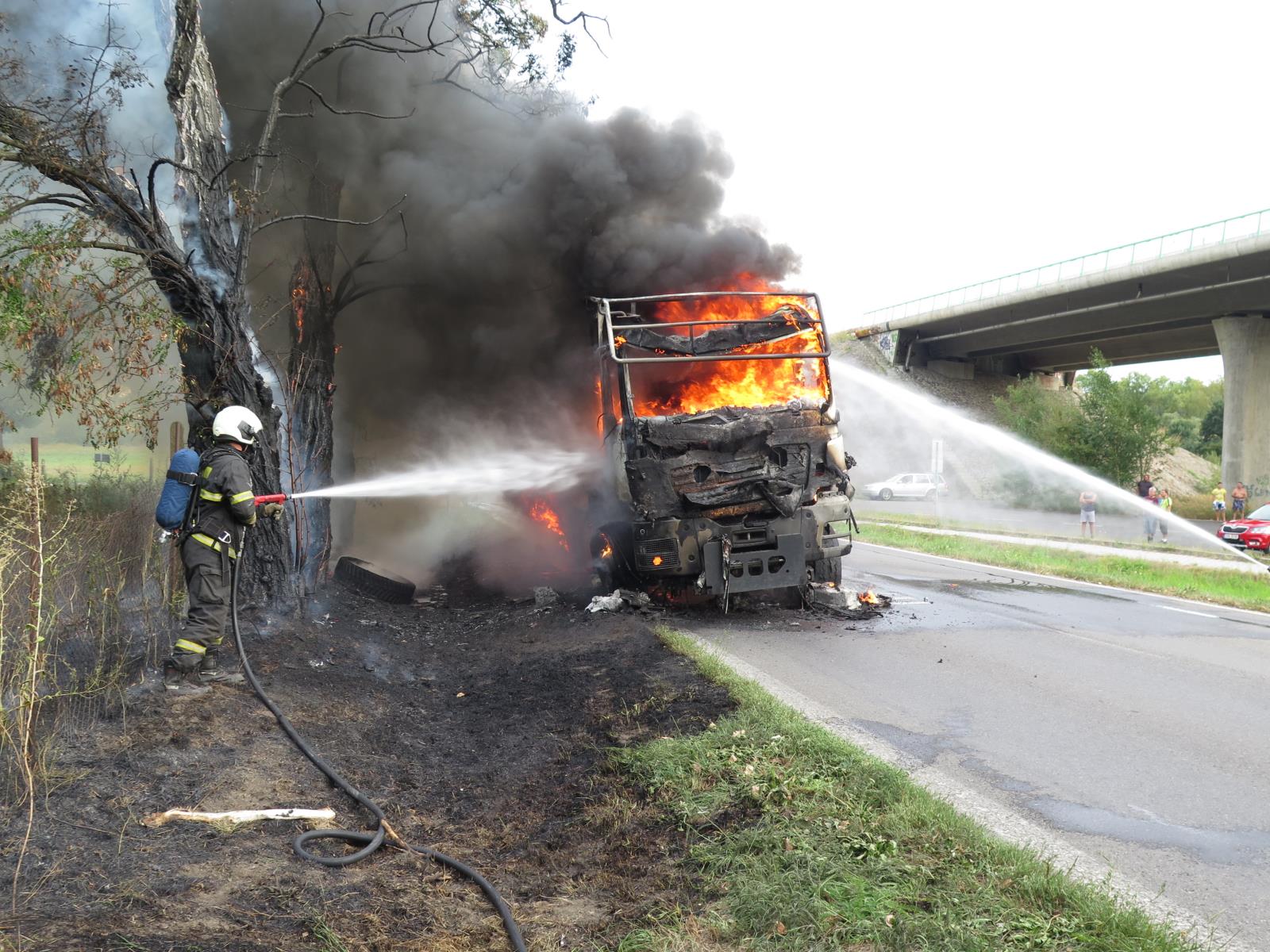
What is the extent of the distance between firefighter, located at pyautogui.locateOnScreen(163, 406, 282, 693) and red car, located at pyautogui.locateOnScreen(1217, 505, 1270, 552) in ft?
61.9

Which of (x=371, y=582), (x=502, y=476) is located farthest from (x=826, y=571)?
(x=371, y=582)

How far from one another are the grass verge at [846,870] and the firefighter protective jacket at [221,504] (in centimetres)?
300

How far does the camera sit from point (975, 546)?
61.0 ft

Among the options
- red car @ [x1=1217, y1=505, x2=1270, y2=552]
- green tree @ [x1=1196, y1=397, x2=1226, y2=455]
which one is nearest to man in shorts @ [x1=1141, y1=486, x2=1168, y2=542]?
red car @ [x1=1217, y1=505, x2=1270, y2=552]

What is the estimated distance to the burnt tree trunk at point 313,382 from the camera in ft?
29.6

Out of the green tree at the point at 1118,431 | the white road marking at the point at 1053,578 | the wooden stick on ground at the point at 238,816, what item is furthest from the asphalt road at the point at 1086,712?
the green tree at the point at 1118,431

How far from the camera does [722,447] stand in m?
8.27

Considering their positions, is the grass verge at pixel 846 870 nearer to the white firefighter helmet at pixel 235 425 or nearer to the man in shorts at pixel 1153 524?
the white firefighter helmet at pixel 235 425

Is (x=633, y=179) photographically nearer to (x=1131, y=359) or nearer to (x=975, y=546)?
(x=975, y=546)

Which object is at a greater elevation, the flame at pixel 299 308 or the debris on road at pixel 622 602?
the flame at pixel 299 308

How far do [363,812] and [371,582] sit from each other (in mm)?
6224

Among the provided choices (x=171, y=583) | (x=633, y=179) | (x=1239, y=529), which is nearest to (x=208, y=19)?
(x=633, y=179)

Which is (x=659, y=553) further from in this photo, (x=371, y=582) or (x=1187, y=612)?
(x=1187, y=612)

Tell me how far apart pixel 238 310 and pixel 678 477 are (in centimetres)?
387
